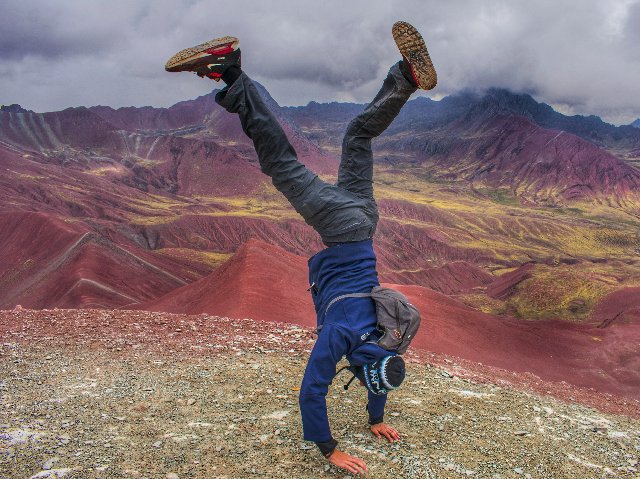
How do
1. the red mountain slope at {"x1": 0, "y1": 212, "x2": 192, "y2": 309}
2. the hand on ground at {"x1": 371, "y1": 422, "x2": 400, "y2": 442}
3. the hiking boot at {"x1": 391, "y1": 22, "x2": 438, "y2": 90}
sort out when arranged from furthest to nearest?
the red mountain slope at {"x1": 0, "y1": 212, "x2": 192, "y2": 309} → the hand on ground at {"x1": 371, "y1": 422, "x2": 400, "y2": 442} → the hiking boot at {"x1": 391, "y1": 22, "x2": 438, "y2": 90}

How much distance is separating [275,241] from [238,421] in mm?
76954

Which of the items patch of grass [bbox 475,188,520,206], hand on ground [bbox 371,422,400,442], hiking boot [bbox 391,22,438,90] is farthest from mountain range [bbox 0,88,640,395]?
hiking boot [bbox 391,22,438,90]

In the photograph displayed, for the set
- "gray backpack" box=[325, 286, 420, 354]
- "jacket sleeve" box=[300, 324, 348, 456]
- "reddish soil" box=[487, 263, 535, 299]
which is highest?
"gray backpack" box=[325, 286, 420, 354]

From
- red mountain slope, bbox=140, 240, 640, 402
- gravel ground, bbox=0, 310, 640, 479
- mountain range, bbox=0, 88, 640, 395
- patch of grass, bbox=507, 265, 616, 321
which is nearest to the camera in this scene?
gravel ground, bbox=0, 310, 640, 479

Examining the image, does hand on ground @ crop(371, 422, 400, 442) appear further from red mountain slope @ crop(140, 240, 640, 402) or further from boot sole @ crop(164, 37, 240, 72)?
red mountain slope @ crop(140, 240, 640, 402)

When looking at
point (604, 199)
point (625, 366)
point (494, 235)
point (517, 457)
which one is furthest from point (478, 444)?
point (604, 199)

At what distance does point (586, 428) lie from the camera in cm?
571

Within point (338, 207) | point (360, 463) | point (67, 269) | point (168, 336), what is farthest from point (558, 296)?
point (338, 207)

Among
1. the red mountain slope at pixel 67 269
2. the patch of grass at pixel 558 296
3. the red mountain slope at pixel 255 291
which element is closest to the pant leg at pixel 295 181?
the red mountain slope at pixel 255 291

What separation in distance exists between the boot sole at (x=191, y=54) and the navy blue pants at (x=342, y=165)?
0.94 ft

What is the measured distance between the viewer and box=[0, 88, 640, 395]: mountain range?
22.1 m

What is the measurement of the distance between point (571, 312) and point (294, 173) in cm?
5436

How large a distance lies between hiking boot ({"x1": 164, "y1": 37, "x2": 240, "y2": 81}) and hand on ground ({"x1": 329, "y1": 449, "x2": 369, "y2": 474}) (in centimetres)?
313

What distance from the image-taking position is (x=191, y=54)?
12.2 feet
